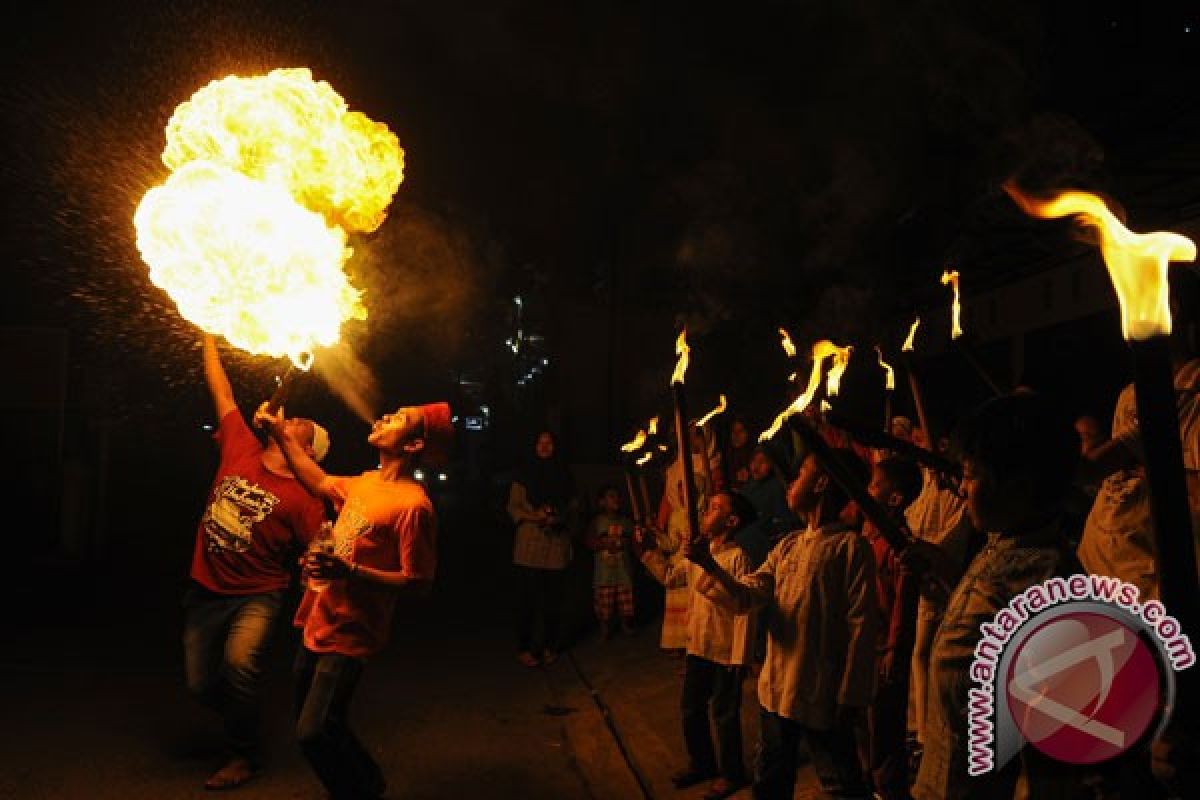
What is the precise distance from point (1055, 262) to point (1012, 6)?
85.2 inches

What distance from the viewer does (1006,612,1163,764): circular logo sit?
78.3 inches

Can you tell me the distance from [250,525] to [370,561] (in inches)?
40.5

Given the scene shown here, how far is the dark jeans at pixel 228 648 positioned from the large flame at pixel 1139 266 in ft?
15.6

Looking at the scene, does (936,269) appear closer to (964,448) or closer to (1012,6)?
(1012,6)

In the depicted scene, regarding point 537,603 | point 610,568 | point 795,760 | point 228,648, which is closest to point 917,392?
point 795,760

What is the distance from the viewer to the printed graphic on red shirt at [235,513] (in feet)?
17.4

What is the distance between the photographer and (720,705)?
5.31 metres

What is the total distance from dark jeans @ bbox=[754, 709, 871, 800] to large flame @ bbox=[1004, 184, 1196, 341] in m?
2.80

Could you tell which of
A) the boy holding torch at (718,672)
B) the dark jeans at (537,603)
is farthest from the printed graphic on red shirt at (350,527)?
the dark jeans at (537,603)

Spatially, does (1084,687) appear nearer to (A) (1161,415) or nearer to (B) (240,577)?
(A) (1161,415)

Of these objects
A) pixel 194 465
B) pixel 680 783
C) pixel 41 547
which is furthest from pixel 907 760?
pixel 194 465

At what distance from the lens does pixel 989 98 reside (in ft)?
24.7

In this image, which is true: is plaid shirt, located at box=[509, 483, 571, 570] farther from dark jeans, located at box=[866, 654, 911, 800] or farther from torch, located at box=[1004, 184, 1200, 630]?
torch, located at box=[1004, 184, 1200, 630]

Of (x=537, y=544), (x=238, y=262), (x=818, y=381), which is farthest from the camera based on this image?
(x=537, y=544)
